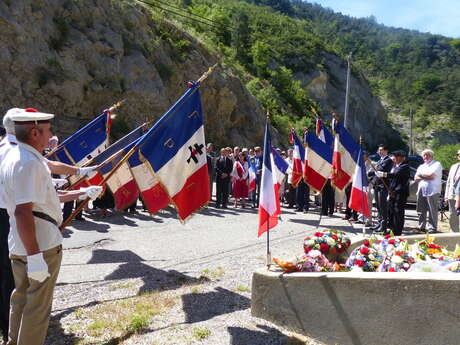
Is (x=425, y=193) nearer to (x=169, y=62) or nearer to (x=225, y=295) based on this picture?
(x=225, y=295)

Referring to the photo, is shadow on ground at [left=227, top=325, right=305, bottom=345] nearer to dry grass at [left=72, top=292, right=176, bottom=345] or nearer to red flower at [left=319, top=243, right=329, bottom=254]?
dry grass at [left=72, top=292, right=176, bottom=345]

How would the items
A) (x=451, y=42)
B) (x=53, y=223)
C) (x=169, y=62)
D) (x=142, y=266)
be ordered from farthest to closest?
1. (x=451, y=42)
2. (x=169, y=62)
3. (x=142, y=266)
4. (x=53, y=223)

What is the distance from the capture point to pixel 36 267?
3.18m

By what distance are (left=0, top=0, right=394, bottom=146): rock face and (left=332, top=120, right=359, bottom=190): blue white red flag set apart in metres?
14.9

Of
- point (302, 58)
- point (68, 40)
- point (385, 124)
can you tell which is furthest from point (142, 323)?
point (385, 124)

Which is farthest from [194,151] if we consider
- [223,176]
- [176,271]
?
[223,176]

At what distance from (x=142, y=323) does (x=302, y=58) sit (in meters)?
70.8

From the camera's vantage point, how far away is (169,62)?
89.9 feet

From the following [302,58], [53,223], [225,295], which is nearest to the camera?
[53,223]

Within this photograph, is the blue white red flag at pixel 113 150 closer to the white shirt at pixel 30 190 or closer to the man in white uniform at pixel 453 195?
the white shirt at pixel 30 190

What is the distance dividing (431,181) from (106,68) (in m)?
18.0

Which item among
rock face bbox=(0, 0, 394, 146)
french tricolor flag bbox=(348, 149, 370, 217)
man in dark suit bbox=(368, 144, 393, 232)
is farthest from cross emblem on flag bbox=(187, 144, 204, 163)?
rock face bbox=(0, 0, 394, 146)

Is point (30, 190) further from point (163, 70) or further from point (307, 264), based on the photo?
point (163, 70)

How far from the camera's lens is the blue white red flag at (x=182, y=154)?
5.79 metres
